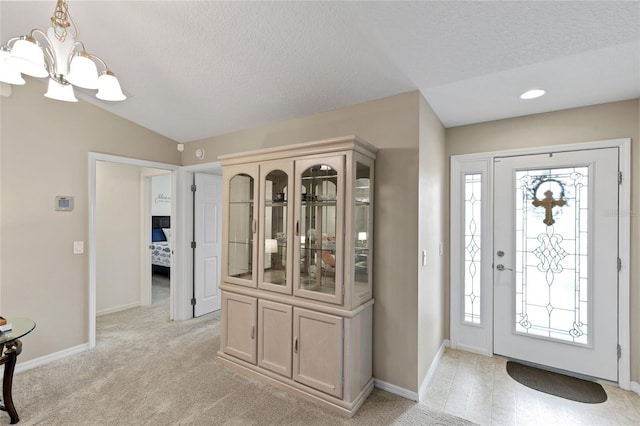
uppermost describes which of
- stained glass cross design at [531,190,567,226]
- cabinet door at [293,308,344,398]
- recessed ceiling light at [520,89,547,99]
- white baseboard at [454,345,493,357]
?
recessed ceiling light at [520,89,547,99]

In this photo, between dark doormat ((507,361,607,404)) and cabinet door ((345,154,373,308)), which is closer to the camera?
cabinet door ((345,154,373,308))

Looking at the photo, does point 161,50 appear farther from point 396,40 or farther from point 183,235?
point 183,235

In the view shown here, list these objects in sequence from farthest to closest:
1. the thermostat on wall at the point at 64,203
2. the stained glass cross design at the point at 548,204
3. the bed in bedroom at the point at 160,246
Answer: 1. the bed in bedroom at the point at 160,246
2. the thermostat on wall at the point at 64,203
3. the stained glass cross design at the point at 548,204

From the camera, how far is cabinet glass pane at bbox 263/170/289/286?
2508mm

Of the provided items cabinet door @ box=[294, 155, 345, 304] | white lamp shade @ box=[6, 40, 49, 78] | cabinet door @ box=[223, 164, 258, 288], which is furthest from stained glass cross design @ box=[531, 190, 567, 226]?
white lamp shade @ box=[6, 40, 49, 78]

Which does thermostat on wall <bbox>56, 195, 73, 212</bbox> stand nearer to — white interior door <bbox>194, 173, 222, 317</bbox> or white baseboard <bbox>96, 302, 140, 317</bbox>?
white interior door <bbox>194, 173, 222, 317</bbox>

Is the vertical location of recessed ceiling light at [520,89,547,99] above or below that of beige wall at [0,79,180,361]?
above

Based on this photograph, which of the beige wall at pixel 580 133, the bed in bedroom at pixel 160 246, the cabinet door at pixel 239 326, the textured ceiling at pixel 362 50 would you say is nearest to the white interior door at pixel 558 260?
the beige wall at pixel 580 133

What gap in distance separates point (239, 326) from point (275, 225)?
101 centimetres

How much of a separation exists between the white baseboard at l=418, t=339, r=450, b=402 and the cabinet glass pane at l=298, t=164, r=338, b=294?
3.61ft

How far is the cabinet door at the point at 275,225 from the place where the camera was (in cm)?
245

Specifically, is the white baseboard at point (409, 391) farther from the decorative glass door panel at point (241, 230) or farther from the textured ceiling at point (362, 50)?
the textured ceiling at point (362, 50)

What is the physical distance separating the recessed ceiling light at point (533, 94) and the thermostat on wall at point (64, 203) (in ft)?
14.0

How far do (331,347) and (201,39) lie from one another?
2424 mm
